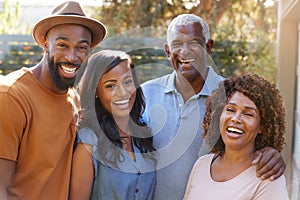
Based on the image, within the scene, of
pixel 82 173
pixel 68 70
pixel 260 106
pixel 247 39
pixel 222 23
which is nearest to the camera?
pixel 260 106

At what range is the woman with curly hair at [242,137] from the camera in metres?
2.21

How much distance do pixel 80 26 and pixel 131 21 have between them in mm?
5450

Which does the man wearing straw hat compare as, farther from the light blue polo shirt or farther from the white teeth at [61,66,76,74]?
the light blue polo shirt

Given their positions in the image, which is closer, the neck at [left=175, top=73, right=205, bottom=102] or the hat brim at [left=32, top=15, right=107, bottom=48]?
the hat brim at [left=32, top=15, right=107, bottom=48]

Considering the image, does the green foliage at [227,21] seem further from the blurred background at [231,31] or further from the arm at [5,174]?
the arm at [5,174]

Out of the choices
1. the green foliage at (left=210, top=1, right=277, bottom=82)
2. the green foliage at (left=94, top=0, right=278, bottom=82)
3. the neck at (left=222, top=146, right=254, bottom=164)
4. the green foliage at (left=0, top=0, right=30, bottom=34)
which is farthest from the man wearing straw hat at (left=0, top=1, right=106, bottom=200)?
the green foliage at (left=0, top=0, right=30, bottom=34)

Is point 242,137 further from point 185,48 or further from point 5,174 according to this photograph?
point 5,174

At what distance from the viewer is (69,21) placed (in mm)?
2479

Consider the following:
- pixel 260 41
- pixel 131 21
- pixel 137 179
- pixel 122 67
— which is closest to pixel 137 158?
pixel 137 179

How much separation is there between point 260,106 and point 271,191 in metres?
0.33

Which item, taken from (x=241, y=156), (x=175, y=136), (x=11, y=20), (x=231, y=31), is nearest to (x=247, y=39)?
(x=231, y=31)

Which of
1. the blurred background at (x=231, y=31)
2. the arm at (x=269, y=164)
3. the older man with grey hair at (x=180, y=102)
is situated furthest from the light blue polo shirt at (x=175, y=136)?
the blurred background at (x=231, y=31)

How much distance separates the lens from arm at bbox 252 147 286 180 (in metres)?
2.17

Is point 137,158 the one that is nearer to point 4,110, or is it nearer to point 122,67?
point 122,67
